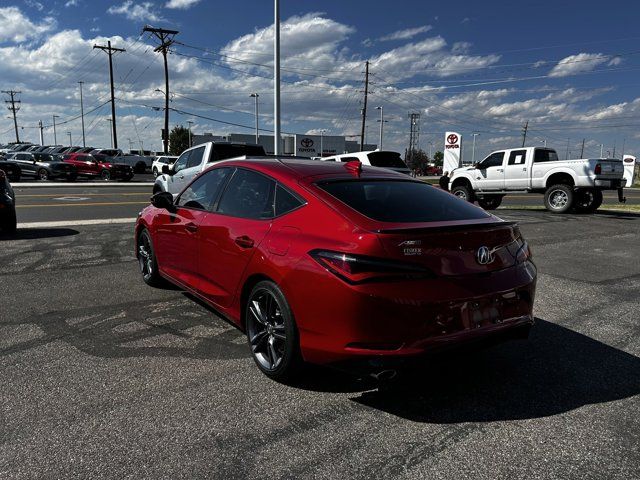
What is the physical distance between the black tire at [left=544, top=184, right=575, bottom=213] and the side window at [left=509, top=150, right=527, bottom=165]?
1.30 m

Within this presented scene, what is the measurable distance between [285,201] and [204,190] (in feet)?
4.56

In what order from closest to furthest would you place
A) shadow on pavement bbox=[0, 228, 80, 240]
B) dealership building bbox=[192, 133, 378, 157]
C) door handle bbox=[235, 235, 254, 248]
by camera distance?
door handle bbox=[235, 235, 254, 248], shadow on pavement bbox=[0, 228, 80, 240], dealership building bbox=[192, 133, 378, 157]

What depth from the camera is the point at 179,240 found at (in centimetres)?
468

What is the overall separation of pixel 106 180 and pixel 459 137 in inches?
927

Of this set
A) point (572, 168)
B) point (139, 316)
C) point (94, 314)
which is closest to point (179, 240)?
point (139, 316)

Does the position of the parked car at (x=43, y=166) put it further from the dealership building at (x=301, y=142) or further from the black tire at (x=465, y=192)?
the dealership building at (x=301, y=142)

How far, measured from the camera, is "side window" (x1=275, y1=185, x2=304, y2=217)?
3386 millimetres

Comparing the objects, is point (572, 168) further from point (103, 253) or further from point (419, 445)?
point (419, 445)

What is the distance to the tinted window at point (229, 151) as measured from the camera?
1172cm

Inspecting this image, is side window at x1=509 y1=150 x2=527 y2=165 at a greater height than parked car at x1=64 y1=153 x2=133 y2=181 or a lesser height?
greater

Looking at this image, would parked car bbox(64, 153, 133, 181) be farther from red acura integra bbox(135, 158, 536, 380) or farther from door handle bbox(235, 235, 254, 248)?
door handle bbox(235, 235, 254, 248)

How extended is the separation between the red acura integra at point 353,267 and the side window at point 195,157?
824cm

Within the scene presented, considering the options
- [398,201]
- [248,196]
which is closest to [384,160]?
[248,196]

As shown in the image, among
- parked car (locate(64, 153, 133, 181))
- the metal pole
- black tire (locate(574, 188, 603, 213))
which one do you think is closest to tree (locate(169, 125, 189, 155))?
parked car (locate(64, 153, 133, 181))
